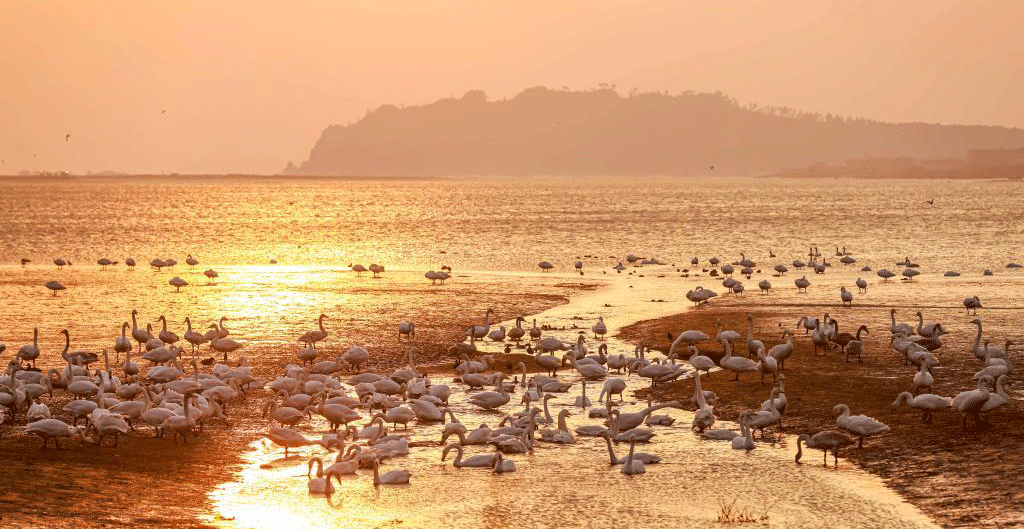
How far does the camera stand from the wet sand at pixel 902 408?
1666 centimetres

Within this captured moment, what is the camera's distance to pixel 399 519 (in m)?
16.4

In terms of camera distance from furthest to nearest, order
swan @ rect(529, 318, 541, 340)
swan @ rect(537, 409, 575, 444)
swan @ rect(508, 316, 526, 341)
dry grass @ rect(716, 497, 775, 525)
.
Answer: swan @ rect(529, 318, 541, 340)
swan @ rect(508, 316, 526, 341)
swan @ rect(537, 409, 575, 444)
dry grass @ rect(716, 497, 775, 525)

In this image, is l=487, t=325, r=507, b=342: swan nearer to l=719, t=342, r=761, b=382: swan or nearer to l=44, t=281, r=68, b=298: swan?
l=719, t=342, r=761, b=382: swan

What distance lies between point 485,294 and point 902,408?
24.8 m

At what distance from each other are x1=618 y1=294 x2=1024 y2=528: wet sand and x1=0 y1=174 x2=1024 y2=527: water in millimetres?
599

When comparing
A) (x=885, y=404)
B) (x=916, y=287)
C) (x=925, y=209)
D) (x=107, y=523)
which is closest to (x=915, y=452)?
(x=885, y=404)

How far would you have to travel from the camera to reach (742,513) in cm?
1639

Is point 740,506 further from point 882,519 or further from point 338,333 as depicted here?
point 338,333

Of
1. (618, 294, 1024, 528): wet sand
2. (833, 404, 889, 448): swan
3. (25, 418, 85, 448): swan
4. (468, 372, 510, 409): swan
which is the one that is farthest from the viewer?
(468, 372, 510, 409): swan

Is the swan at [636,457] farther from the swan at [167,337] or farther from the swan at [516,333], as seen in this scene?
the swan at [167,337]

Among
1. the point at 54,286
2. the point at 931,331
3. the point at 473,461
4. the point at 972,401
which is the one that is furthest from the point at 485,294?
the point at 972,401

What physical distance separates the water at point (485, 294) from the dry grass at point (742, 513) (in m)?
0.18

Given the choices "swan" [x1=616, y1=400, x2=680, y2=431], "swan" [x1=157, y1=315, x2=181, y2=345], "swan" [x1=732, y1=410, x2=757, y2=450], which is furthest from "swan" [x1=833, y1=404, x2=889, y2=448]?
"swan" [x1=157, y1=315, x2=181, y2=345]

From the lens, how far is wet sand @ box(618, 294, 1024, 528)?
54.6 feet
